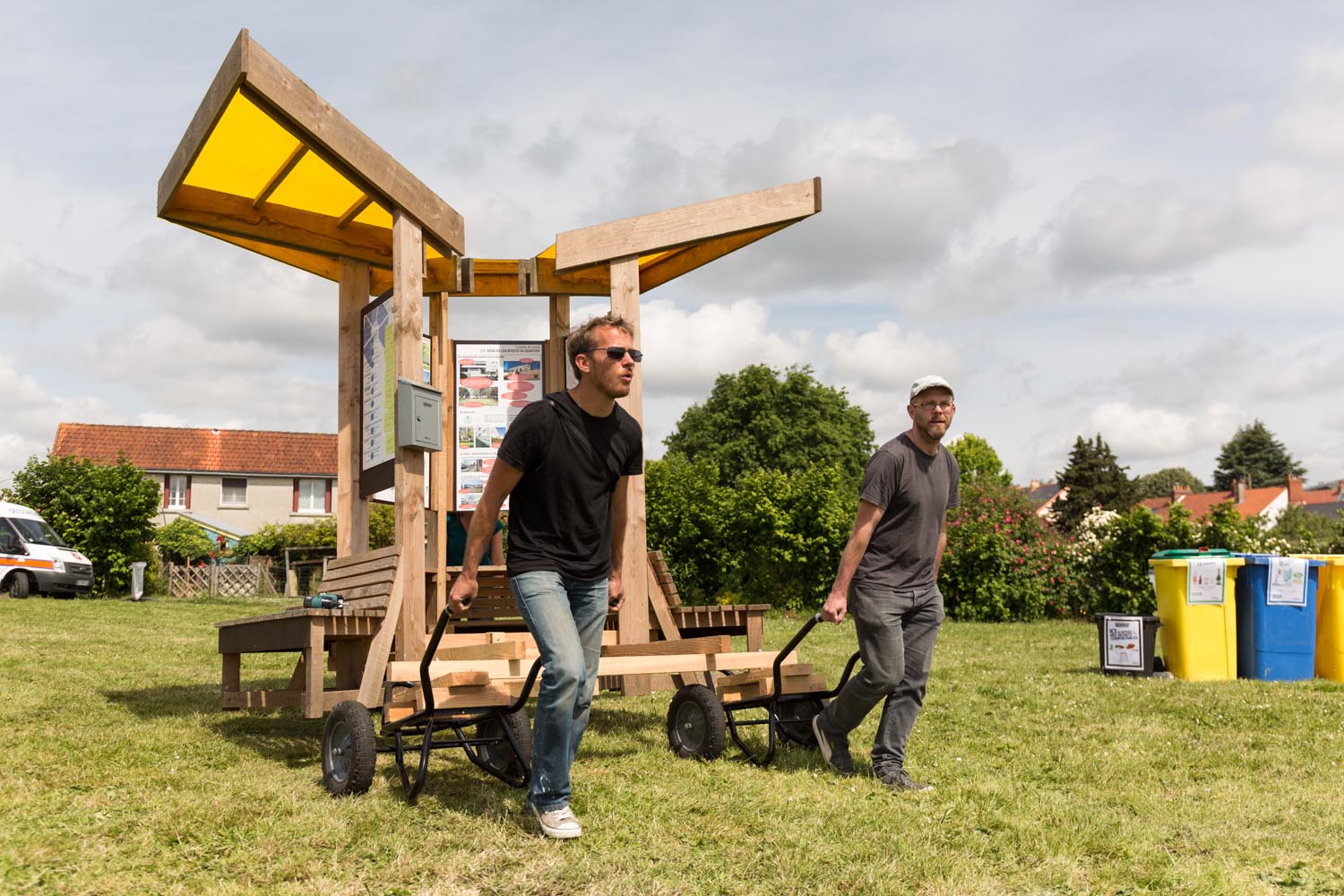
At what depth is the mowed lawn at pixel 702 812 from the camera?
4.21 meters

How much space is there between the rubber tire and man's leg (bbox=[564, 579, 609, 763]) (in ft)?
2.15

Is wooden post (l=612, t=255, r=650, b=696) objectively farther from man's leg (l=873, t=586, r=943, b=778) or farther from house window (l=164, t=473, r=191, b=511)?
house window (l=164, t=473, r=191, b=511)

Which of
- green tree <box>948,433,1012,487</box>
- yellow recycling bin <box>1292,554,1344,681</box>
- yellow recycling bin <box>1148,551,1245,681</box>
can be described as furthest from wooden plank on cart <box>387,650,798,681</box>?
green tree <box>948,433,1012,487</box>

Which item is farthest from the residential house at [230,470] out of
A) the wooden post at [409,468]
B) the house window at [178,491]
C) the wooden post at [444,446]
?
the wooden post at [409,468]

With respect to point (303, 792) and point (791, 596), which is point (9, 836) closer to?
point (303, 792)

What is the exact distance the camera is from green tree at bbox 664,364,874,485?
4916cm

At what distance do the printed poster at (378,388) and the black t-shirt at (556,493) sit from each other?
8.16 feet

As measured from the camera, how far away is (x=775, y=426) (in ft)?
161

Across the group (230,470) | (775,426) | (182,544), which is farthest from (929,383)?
(230,470)

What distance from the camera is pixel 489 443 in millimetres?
8992

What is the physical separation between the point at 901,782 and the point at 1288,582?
6.63m

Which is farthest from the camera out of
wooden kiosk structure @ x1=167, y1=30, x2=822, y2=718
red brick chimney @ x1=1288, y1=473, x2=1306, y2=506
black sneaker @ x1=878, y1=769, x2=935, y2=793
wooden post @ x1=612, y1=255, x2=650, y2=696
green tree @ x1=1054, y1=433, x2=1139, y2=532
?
red brick chimney @ x1=1288, y1=473, x2=1306, y2=506

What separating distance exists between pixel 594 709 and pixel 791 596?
559 inches

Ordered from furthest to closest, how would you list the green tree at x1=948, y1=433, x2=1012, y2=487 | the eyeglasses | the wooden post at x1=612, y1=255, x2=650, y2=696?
the green tree at x1=948, y1=433, x2=1012, y2=487 < the wooden post at x1=612, y1=255, x2=650, y2=696 < the eyeglasses
